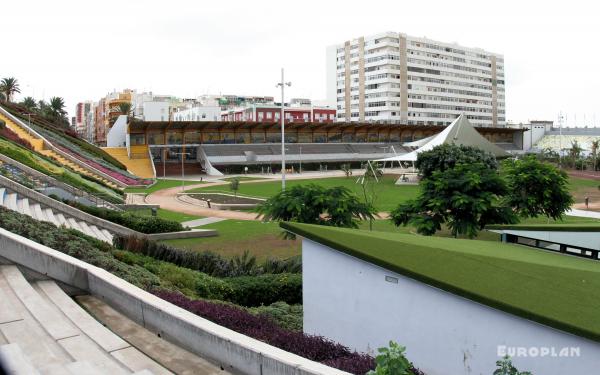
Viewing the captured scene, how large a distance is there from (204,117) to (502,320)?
124722 millimetres

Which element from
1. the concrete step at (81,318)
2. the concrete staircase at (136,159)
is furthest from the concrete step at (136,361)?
the concrete staircase at (136,159)

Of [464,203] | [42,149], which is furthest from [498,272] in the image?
[42,149]

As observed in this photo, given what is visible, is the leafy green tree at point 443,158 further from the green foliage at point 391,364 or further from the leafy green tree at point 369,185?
the green foliage at point 391,364

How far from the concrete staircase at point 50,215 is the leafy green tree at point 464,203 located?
38.7 ft

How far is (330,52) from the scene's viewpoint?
5192 inches

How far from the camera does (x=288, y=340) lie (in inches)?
257

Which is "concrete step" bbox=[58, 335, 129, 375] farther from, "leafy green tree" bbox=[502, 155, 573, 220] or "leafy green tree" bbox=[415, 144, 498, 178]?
"leafy green tree" bbox=[415, 144, 498, 178]

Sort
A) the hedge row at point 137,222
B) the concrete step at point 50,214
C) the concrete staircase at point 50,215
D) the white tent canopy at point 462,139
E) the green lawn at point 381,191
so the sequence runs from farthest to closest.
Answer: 1. the white tent canopy at point 462,139
2. the green lawn at point 381,191
3. the hedge row at point 137,222
4. the concrete step at point 50,214
5. the concrete staircase at point 50,215

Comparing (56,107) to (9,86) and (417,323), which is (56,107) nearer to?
(9,86)

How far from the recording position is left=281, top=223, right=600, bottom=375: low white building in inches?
233

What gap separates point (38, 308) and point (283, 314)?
492 centimetres

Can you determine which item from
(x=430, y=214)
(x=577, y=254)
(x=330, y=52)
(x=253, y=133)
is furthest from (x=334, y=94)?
(x=577, y=254)

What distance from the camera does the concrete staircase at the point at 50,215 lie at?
1842 cm

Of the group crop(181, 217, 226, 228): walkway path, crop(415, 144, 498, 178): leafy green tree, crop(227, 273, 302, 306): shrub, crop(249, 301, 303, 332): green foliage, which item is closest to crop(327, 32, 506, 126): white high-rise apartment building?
crop(415, 144, 498, 178): leafy green tree
